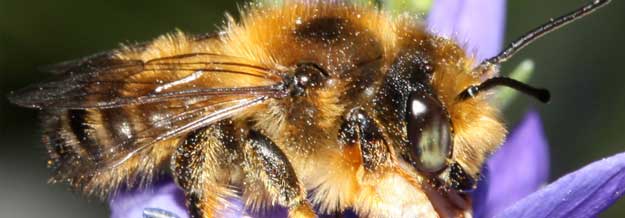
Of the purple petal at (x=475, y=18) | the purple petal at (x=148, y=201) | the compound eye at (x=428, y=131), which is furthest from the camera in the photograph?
the purple petal at (x=475, y=18)

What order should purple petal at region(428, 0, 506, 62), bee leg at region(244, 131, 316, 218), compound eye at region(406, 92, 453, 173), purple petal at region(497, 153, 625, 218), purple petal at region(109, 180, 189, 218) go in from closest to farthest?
1. purple petal at region(497, 153, 625, 218)
2. compound eye at region(406, 92, 453, 173)
3. bee leg at region(244, 131, 316, 218)
4. purple petal at region(109, 180, 189, 218)
5. purple petal at region(428, 0, 506, 62)

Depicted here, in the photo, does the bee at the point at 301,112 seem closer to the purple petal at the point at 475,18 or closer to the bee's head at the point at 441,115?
the bee's head at the point at 441,115

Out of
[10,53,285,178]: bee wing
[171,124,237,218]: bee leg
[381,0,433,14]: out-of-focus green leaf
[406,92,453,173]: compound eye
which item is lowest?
[406,92,453,173]: compound eye

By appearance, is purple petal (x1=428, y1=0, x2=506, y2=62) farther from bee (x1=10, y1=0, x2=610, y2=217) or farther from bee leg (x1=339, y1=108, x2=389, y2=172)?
bee leg (x1=339, y1=108, x2=389, y2=172)

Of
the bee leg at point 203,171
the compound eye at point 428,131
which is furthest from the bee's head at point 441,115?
the bee leg at point 203,171

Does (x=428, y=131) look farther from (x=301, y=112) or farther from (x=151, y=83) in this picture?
(x=151, y=83)

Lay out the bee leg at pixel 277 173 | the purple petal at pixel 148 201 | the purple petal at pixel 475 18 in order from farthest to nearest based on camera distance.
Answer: the purple petal at pixel 475 18 → the purple petal at pixel 148 201 → the bee leg at pixel 277 173

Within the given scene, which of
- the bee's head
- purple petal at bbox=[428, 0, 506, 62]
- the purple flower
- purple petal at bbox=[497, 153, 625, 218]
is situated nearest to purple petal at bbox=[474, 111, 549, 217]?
the purple flower
